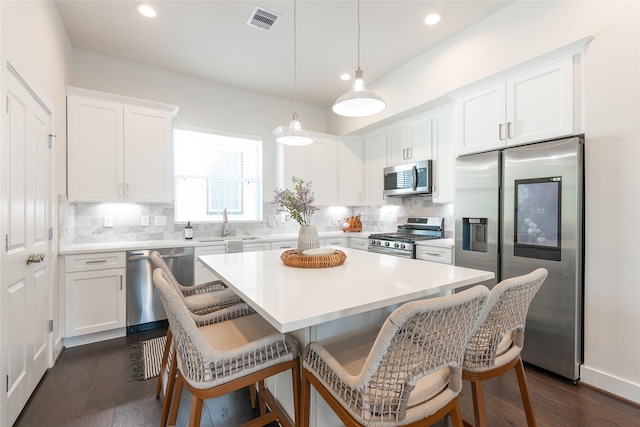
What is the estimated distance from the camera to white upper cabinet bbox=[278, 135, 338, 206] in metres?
4.29

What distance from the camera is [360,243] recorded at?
4281 mm

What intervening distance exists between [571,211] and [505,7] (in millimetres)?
1865

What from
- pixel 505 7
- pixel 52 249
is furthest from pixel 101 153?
pixel 505 7

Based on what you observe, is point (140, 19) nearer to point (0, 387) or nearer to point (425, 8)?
point (425, 8)

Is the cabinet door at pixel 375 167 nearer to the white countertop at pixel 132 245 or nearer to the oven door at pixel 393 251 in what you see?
the oven door at pixel 393 251

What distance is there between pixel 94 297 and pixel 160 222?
111 centimetres

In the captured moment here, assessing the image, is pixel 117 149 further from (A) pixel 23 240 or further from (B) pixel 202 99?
(A) pixel 23 240

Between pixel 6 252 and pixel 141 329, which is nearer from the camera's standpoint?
pixel 6 252

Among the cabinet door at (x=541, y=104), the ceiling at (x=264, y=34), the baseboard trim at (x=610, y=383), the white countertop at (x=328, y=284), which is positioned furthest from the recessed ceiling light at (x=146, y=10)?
the baseboard trim at (x=610, y=383)

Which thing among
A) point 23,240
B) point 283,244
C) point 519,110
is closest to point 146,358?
point 23,240

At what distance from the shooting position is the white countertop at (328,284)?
3.54ft

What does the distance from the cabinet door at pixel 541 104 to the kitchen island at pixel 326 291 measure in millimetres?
1408

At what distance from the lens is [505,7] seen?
256 cm

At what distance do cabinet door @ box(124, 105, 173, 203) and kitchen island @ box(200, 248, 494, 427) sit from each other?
1.78m
